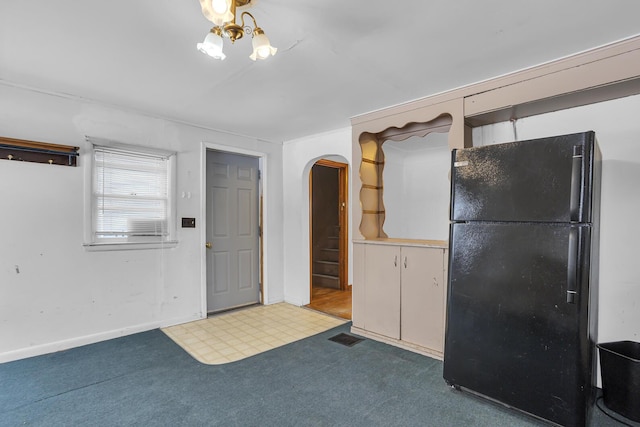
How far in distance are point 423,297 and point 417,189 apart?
87.2 inches

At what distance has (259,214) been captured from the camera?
4.51m

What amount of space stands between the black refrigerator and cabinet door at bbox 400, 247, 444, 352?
0.53 meters

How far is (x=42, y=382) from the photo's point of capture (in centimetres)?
234

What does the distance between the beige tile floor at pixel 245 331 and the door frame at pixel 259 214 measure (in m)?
0.28

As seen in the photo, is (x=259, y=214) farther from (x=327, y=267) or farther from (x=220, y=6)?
(x=220, y=6)

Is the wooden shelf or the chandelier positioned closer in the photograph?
the chandelier

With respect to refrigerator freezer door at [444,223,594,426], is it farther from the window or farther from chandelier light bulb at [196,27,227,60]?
the window

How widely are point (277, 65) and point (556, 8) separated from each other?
64.1 inches

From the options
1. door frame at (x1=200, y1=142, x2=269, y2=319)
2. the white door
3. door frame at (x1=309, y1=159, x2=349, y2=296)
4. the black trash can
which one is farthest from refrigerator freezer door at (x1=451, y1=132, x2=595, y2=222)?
door frame at (x1=309, y1=159, x2=349, y2=296)

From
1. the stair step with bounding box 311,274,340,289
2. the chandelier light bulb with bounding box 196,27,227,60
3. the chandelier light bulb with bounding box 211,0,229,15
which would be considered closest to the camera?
the chandelier light bulb with bounding box 211,0,229,15

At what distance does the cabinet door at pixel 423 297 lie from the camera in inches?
108

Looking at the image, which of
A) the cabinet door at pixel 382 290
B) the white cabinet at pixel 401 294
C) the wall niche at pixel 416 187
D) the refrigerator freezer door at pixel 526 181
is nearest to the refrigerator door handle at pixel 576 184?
the refrigerator freezer door at pixel 526 181

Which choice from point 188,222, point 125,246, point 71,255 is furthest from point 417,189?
point 71,255

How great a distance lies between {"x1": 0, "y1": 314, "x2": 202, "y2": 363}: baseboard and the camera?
269 centimetres
